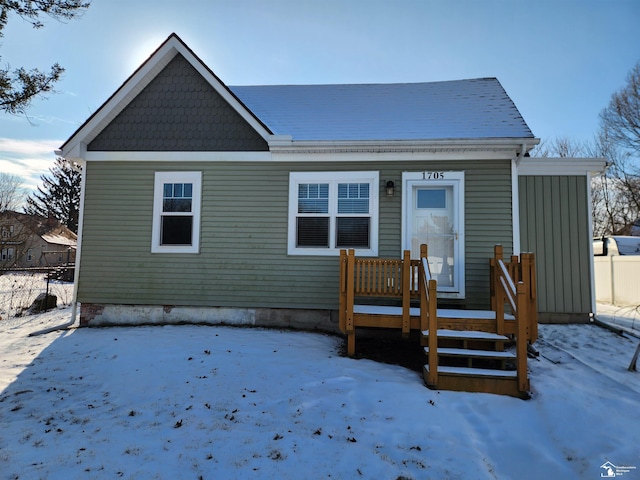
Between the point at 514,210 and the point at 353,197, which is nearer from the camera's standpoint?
the point at 514,210

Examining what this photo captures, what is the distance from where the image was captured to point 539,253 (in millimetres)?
7496

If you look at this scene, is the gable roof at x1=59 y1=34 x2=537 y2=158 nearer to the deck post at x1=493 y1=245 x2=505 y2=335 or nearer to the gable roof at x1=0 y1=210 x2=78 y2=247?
the deck post at x1=493 y1=245 x2=505 y2=335

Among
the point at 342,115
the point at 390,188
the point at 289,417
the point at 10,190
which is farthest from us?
the point at 10,190

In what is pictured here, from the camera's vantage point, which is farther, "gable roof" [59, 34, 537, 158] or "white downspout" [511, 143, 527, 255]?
"gable roof" [59, 34, 537, 158]

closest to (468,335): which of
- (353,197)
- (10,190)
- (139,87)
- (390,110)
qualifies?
(353,197)

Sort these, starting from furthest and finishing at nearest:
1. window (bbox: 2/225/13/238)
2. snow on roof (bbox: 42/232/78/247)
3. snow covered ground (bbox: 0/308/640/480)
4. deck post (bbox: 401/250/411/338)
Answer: snow on roof (bbox: 42/232/78/247) < window (bbox: 2/225/13/238) < deck post (bbox: 401/250/411/338) < snow covered ground (bbox: 0/308/640/480)

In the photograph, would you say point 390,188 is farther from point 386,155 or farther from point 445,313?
point 445,313

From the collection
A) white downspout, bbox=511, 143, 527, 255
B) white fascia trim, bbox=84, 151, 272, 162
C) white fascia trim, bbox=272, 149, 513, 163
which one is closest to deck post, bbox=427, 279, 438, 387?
white downspout, bbox=511, 143, 527, 255

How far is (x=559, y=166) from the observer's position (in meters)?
7.37

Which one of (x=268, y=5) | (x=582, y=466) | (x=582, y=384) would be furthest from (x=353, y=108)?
(x=582, y=466)

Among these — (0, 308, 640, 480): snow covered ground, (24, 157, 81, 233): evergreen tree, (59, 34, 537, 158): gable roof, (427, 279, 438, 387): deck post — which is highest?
(24, 157, 81, 233): evergreen tree

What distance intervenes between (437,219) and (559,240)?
3.06 meters

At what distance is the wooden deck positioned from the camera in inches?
160

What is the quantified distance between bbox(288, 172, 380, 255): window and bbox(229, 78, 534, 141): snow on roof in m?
0.88
